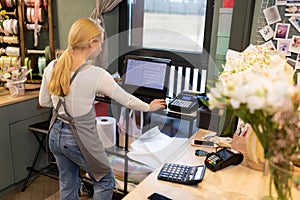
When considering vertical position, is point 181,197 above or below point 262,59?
below

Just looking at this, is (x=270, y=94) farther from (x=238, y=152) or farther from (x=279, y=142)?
(x=238, y=152)

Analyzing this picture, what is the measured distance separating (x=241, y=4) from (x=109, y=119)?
1.37 m

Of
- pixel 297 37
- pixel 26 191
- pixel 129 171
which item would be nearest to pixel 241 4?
pixel 297 37

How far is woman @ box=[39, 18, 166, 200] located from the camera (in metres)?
1.71

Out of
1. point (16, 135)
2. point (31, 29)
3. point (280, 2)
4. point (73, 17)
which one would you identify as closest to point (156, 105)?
point (280, 2)

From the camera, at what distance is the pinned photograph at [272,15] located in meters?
1.84

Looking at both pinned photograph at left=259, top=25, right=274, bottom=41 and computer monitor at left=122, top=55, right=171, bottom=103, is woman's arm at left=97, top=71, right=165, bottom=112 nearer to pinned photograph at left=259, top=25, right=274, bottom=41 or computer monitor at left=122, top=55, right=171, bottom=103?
computer monitor at left=122, top=55, right=171, bottom=103

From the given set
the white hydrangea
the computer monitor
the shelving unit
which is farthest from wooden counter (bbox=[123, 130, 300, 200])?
the shelving unit

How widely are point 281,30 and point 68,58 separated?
4.32ft

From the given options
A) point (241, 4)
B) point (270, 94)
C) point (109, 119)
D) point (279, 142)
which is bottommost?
point (109, 119)

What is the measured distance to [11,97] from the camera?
2.56m

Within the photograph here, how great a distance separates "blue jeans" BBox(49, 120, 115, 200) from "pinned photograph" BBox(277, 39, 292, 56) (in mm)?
1357

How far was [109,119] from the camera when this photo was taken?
2531mm

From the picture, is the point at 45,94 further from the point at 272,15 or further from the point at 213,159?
the point at 272,15
